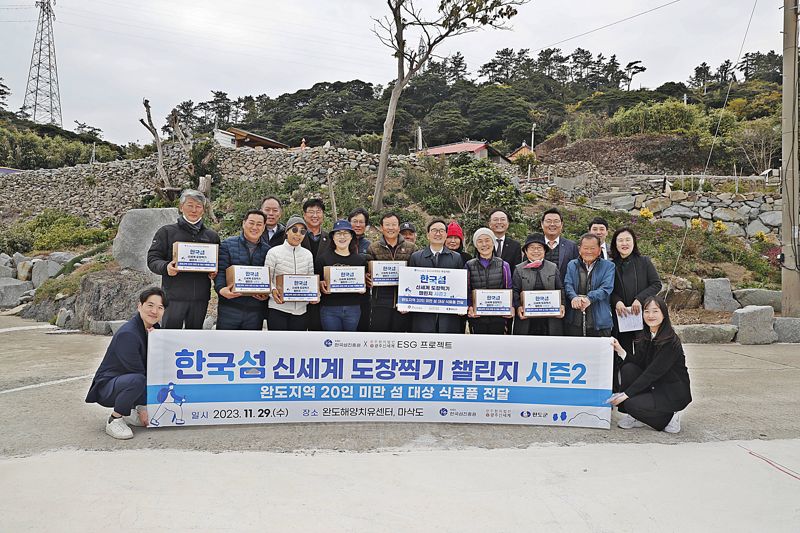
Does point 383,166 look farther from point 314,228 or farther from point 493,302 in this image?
point 493,302

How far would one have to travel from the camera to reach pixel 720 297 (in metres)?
9.78

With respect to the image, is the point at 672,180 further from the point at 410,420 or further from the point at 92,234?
the point at 92,234

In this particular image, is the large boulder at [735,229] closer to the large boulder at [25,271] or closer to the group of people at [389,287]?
the group of people at [389,287]

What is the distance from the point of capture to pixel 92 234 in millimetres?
19516

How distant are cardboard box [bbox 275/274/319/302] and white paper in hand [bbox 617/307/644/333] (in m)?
2.69

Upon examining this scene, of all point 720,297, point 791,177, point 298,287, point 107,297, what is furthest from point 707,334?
point 107,297

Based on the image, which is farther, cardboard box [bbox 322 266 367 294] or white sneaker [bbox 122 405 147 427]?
cardboard box [bbox 322 266 367 294]

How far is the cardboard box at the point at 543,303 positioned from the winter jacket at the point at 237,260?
2.37 meters

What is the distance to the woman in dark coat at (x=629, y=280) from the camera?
15.6ft

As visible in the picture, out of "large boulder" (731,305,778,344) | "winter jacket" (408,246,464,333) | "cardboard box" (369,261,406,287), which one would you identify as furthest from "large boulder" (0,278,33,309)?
"large boulder" (731,305,778,344)

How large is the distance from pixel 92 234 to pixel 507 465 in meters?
20.1

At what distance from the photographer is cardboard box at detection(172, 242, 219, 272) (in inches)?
176

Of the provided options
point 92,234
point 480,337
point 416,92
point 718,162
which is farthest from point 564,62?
point 480,337

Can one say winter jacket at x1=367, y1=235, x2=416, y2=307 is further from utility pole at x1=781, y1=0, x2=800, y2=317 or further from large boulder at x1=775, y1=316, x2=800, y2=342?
utility pole at x1=781, y1=0, x2=800, y2=317
